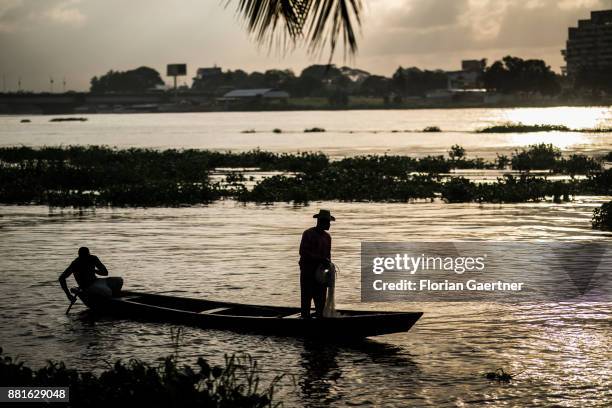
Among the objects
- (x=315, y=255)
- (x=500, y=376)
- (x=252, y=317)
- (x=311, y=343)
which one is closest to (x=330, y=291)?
(x=315, y=255)

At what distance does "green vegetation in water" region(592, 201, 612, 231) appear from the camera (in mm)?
36562

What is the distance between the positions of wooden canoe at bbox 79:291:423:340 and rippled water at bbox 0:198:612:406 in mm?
314

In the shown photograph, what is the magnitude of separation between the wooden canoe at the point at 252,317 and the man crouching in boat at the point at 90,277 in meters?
0.20

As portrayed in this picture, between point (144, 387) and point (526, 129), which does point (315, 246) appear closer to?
point (144, 387)

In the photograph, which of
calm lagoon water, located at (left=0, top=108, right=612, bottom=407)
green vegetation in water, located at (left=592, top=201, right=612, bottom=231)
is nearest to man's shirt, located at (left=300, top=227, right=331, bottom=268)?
calm lagoon water, located at (left=0, top=108, right=612, bottom=407)

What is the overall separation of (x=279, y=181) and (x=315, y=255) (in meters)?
36.7

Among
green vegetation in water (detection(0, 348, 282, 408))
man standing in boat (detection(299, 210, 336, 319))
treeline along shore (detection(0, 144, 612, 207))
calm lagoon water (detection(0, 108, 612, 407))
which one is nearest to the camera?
green vegetation in water (detection(0, 348, 282, 408))

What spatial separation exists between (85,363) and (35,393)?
21.8ft

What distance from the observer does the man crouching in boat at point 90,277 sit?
20.6m

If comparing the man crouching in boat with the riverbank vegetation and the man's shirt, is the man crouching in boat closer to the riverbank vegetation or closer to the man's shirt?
the man's shirt

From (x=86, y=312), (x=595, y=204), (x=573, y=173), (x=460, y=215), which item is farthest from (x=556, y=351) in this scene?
(x=573, y=173)

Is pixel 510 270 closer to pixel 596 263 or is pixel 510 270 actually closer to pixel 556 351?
pixel 596 263

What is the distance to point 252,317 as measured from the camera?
60.4 ft

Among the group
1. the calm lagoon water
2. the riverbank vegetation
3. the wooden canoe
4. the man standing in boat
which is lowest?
the calm lagoon water
